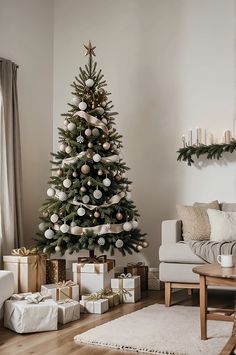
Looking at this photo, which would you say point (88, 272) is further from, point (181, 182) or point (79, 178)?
point (181, 182)

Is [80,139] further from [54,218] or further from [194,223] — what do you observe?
[194,223]

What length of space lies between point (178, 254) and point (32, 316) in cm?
135

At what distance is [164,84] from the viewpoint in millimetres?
5461

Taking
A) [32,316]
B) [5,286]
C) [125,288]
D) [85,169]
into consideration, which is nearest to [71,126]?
[85,169]

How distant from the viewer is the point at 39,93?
5.77 meters

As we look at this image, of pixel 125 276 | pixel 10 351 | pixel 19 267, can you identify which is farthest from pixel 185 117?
pixel 10 351

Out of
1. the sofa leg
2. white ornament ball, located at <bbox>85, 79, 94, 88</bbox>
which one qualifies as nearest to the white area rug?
the sofa leg

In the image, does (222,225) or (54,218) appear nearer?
(222,225)

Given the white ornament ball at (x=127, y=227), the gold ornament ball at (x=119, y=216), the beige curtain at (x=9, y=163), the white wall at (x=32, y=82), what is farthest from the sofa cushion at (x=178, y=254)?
the white wall at (x=32, y=82)

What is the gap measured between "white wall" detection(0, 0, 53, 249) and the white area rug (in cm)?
225

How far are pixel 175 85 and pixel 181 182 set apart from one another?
1052mm

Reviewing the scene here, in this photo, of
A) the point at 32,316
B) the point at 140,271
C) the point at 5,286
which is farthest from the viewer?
the point at 140,271

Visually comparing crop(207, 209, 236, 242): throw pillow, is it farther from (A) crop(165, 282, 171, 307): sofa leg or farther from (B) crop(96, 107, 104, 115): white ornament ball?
(B) crop(96, 107, 104, 115): white ornament ball

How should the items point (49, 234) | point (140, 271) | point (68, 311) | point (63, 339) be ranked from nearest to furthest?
point (63, 339) → point (68, 311) → point (49, 234) → point (140, 271)
